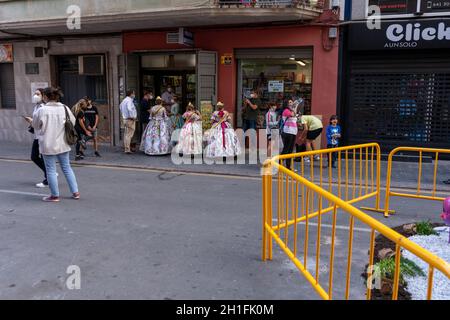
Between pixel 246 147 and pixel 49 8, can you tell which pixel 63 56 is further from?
pixel 246 147

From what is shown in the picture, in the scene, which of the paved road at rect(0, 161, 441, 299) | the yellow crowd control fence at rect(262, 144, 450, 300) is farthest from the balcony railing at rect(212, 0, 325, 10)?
the yellow crowd control fence at rect(262, 144, 450, 300)

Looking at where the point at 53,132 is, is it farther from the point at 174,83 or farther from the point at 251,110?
the point at 174,83

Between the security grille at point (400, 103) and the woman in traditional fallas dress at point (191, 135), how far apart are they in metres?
4.08

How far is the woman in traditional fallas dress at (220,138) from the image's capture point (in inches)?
436

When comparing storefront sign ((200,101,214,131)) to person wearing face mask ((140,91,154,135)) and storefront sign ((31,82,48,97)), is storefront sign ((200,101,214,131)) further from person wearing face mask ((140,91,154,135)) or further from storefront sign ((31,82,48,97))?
storefront sign ((31,82,48,97))

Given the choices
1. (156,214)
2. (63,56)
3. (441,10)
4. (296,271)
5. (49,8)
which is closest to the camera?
(296,271)

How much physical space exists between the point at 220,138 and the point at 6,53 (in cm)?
930

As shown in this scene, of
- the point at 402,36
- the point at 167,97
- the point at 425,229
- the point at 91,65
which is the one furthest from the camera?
the point at 91,65

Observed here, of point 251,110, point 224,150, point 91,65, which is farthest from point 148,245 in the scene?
point 91,65

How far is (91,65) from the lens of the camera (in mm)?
14359

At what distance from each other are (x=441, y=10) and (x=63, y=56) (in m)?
11.6

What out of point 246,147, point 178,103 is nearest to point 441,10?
point 246,147

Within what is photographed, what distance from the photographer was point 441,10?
10.5m

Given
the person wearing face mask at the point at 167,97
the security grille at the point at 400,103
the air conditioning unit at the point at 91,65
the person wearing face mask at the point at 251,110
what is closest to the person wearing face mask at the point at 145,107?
the person wearing face mask at the point at 167,97
